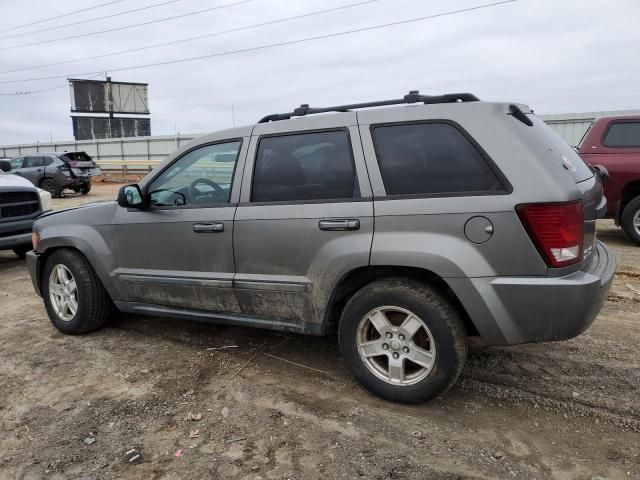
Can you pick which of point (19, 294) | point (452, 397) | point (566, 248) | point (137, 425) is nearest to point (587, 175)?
point (566, 248)

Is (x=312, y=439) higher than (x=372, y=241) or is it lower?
lower

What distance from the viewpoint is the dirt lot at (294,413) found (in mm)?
2602

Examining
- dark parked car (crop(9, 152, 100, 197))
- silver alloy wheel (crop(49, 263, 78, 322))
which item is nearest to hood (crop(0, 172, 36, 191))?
silver alloy wheel (crop(49, 263, 78, 322))

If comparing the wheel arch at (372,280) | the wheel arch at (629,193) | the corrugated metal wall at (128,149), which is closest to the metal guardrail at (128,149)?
the corrugated metal wall at (128,149)

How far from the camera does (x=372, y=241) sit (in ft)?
9.98

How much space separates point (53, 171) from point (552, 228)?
64.3ft

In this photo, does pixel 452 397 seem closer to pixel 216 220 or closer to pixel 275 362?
pixel 275 362

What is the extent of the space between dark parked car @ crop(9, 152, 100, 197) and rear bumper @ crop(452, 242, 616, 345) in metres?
19.0

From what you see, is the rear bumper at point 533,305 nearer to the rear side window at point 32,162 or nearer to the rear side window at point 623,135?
the rear side window at point 623,135

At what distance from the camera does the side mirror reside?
392 cm

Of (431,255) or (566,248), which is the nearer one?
(566,248)

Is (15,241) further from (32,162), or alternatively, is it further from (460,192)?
(32,162)

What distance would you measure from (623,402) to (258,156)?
9.40ft

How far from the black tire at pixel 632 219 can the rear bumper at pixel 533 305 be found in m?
5.39
